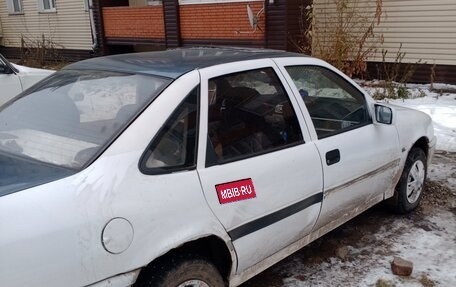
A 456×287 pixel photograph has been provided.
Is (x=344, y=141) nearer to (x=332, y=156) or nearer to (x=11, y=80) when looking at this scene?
(x=332, y=156)

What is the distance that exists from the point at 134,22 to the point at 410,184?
11.1 m

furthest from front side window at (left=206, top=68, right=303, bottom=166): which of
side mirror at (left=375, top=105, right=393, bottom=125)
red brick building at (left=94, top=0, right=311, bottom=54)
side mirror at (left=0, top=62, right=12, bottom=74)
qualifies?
red brick building at (left=94, top=0, right=311, bottom=54)

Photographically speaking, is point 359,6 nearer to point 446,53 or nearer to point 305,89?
point 446,53

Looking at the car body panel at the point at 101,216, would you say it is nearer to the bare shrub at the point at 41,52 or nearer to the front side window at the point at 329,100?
the front side window at the point at 329,100

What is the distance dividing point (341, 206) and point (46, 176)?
2.07 m

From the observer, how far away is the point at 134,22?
45.1 ft

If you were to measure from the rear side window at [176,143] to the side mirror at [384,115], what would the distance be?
1740 millimetres

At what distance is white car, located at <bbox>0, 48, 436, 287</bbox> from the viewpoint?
1977mm

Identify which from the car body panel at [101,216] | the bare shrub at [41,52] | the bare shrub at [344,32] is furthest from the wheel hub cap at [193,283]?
the bare shrub at [41,52]

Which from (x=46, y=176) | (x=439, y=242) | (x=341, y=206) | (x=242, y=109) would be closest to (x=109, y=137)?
(x=46, y=176)

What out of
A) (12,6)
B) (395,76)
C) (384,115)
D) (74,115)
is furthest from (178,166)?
(12,6)

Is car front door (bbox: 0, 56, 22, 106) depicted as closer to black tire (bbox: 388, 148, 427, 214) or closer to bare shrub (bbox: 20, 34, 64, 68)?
black tire (bbox: 388, 148, 427, 214)

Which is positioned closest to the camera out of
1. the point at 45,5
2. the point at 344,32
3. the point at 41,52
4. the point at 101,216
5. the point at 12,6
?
the point at 101,216

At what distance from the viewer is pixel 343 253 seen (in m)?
3.62
